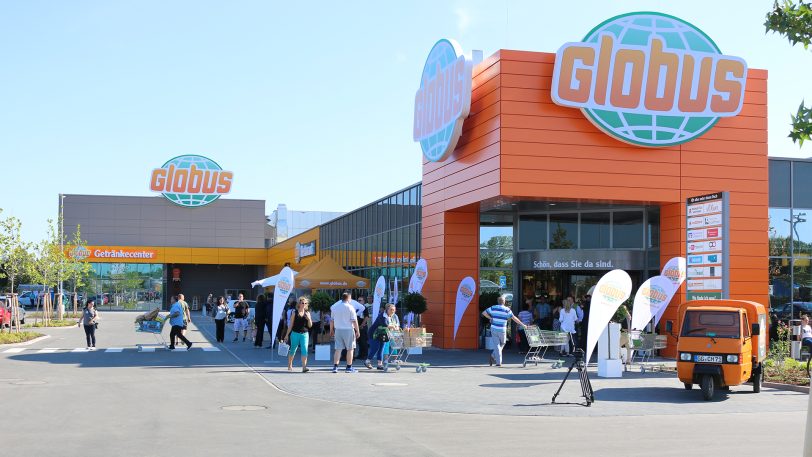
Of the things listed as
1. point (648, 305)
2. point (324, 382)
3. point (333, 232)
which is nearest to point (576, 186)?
point (648, 305)

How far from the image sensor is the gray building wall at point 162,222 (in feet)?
226

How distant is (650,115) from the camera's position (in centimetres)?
2452

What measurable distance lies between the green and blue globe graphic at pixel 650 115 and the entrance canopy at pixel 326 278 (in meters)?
11.9

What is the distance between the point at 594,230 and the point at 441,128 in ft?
19.0

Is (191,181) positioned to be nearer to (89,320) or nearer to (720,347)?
(89,320)

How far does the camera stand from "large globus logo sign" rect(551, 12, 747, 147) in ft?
79.0

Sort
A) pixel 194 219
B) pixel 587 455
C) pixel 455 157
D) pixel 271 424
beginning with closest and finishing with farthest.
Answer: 1. pixel 587 455
2. pixel 271 424
3. pixel 455 157
4. pixel 194 219

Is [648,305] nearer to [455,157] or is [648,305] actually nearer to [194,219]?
[455,157]

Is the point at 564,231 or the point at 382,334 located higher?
the point at 564,231

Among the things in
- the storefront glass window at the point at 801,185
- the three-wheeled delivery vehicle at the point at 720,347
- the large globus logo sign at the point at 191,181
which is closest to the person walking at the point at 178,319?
the three-wheeled delivery vehicle at the point at 720,347

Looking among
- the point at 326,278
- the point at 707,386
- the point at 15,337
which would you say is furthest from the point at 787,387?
the point at 15,337

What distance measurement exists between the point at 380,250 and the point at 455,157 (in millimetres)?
12129

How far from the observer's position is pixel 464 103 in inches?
995

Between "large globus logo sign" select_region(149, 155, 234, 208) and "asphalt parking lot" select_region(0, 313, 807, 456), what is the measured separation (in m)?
49.2
